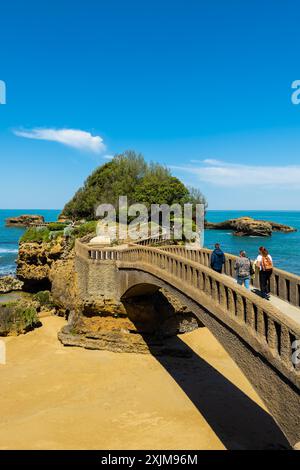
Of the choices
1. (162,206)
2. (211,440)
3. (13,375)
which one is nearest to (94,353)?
(13,375)

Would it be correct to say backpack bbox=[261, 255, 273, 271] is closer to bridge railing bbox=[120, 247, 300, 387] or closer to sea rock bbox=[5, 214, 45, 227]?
bridge railing bbox=[120, 247, 300, 387]

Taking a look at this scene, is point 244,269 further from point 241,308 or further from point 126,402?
point 126,402

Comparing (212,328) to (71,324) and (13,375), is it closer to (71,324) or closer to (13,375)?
(13,375)

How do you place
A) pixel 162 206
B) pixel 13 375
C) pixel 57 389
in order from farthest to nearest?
pixel 162 206 < pixel 13 375 < pixel 57 389

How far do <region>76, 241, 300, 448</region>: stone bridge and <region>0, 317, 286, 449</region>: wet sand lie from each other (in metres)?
5.30

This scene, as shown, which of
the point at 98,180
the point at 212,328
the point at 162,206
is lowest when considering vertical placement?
the point at 212,328

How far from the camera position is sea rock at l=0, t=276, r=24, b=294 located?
43.5m

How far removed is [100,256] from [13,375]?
29.9ft

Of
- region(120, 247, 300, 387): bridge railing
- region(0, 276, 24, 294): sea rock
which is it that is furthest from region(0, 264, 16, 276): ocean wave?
region(120, 247, 300, 387): bridge railing

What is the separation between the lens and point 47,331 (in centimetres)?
2677

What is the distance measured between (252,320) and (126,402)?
9.94 m

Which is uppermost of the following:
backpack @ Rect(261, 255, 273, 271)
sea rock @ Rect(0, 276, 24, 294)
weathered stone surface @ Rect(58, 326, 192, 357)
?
backpack @ Rect(261, 255, 273, 271)

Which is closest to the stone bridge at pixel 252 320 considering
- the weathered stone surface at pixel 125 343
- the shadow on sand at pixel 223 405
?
the shadow on sand at pixel 223 405

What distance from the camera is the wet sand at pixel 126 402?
14.0 meters
